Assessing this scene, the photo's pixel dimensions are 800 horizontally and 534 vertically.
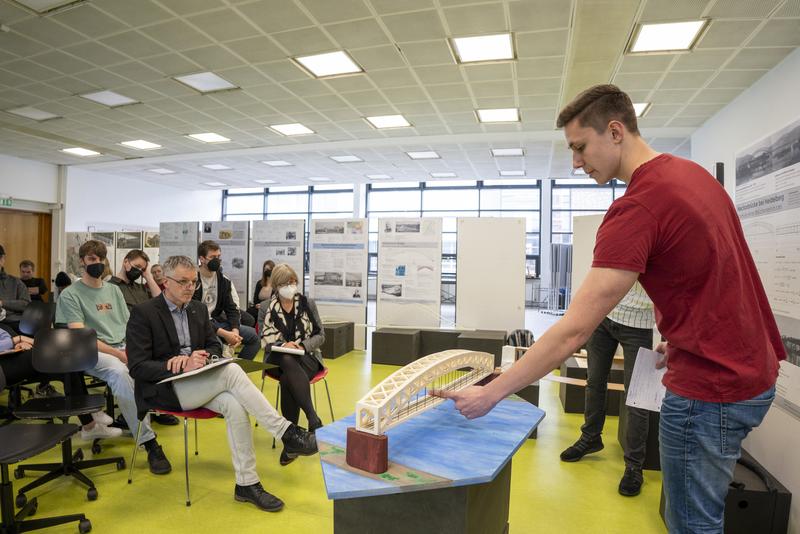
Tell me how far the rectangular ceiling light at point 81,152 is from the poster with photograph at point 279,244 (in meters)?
4.25

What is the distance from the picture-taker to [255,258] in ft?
27.9

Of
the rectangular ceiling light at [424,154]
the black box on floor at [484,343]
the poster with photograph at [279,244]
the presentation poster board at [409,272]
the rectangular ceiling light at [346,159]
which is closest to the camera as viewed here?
the black box on floor at [484,343]

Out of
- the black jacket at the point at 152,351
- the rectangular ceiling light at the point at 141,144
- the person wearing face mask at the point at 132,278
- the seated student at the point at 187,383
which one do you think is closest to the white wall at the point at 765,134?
the seated student at the point at 187,383

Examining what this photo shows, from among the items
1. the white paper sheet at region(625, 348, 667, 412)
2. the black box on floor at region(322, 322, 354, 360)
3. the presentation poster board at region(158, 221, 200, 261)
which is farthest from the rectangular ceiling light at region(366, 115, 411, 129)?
the white paper sheet at region(625, 348, 667, 412)

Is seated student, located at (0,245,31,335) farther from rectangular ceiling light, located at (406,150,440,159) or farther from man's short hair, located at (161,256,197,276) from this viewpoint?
rectangular ceiling light, located at (406,150,440,159)

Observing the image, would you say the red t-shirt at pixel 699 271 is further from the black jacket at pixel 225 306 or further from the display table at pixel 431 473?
the black jacket at pixel 225 306

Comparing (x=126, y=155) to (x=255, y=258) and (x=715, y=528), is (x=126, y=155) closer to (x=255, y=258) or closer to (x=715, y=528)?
(x=255, y=258)

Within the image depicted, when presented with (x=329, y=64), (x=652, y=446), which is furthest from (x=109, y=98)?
(x=652, y=446)

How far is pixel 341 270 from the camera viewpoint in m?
7.71

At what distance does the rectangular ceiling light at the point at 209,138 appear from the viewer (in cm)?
853

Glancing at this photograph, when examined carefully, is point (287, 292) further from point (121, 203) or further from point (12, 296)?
point (121, 203)

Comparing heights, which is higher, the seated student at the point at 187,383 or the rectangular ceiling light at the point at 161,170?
the rectangular ceiling light at the point at 161,170

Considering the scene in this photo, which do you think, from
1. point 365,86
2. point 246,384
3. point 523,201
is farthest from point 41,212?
point 523,201

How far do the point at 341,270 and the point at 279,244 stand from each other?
1.32 m
